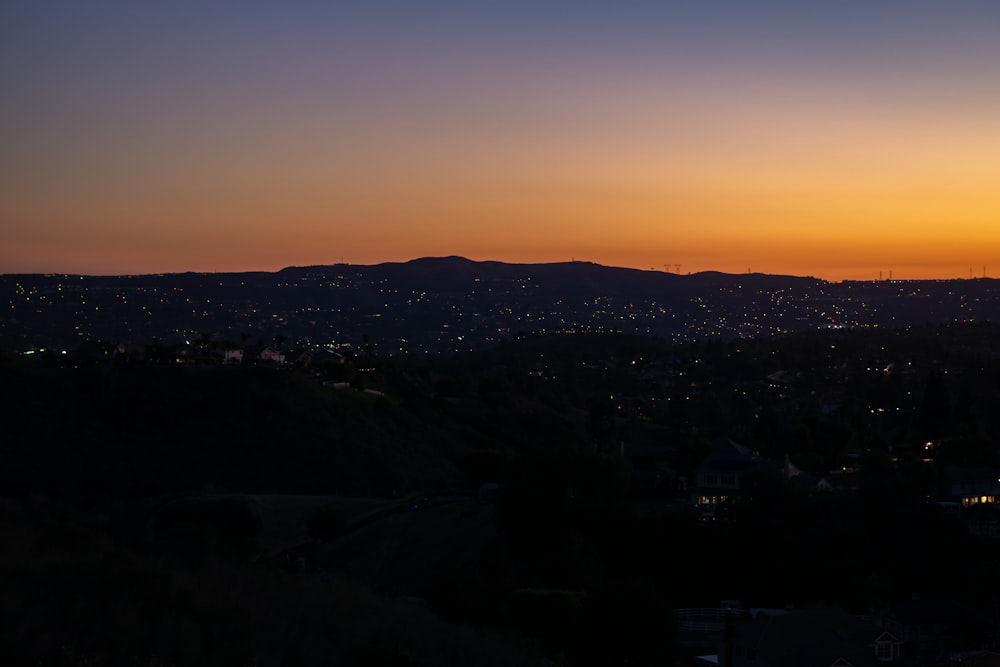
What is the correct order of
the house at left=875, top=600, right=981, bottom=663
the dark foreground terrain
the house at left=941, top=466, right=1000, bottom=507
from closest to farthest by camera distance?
the dark foreground terrain < the house at left=875, top=600, right=981, bottom=663 < the house at left=941, top=466, right=1000, bottom=507

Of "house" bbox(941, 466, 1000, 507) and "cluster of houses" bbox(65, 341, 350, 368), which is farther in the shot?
"cluster of houses" bbox(65, 341, 350, 368)

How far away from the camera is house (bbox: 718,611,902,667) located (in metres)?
26.1

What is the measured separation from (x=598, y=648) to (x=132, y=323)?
457ft

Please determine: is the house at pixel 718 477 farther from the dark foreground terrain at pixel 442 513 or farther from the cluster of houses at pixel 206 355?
the cluster of houses at pixel 206 355

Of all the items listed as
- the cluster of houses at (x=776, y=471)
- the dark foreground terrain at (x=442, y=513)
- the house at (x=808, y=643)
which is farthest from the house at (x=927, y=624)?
the cluster of houses at (x=776, y=471)

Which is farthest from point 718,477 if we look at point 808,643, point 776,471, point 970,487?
point 808,643

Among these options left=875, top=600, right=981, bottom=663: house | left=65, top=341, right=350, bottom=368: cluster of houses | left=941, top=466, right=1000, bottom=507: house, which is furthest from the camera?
left=65, top=341, right=350, bottom=368: cluster of houses

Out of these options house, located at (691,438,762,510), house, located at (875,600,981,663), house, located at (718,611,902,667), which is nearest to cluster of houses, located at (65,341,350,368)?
house, located at (691,438,762,510)

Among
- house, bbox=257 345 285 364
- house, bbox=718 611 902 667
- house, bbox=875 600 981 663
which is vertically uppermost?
house, bbox=257 345 285 364

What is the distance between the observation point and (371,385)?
7906cm

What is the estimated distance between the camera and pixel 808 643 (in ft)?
87.4

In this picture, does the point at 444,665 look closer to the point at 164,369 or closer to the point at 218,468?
the point at 218,468

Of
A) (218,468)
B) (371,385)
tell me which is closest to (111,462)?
(218,468)

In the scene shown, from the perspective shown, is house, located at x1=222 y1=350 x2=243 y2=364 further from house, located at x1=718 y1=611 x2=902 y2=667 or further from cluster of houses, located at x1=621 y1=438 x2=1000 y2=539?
house, located at x1=718 y1=611 x2=902 y2=667
